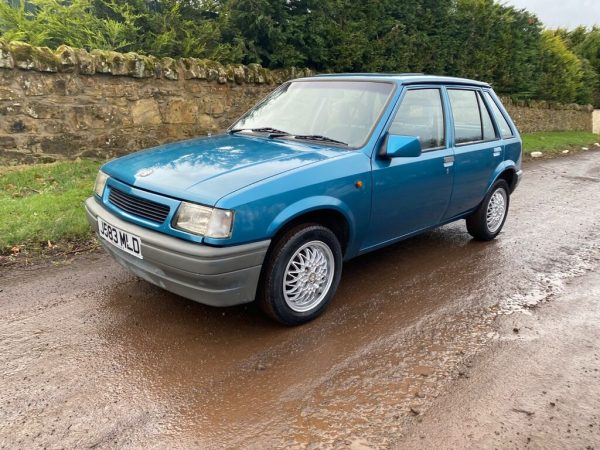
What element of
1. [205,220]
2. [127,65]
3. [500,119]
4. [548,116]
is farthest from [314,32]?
[548,116]

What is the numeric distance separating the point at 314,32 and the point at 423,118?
6.12 meters

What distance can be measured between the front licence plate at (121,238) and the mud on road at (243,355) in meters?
0.53

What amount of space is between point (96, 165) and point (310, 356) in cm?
519

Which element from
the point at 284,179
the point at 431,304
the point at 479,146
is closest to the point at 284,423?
A: the point at 284,179

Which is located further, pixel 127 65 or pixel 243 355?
pixel 127 65

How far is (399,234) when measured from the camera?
4.03 m

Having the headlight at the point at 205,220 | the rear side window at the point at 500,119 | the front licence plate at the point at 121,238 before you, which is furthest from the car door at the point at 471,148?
the front licence plate at the point at 121,238

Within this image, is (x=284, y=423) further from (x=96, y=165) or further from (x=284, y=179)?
(x=96, y=165)

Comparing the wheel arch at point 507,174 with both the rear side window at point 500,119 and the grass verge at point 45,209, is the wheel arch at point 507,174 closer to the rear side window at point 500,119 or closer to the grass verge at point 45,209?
the rear side window at point 500,119

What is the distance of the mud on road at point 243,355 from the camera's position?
2352 millimetres

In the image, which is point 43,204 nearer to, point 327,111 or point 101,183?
point 101,183

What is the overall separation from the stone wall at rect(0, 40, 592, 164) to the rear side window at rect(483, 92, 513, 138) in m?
4.72

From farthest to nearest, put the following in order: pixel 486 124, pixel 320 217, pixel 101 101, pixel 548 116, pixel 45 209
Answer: pixel 548 116 < pixel 101 101 < pixel 45 209 < pixel 486 124 < pixel 320 217

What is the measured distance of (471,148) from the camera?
458 cm
